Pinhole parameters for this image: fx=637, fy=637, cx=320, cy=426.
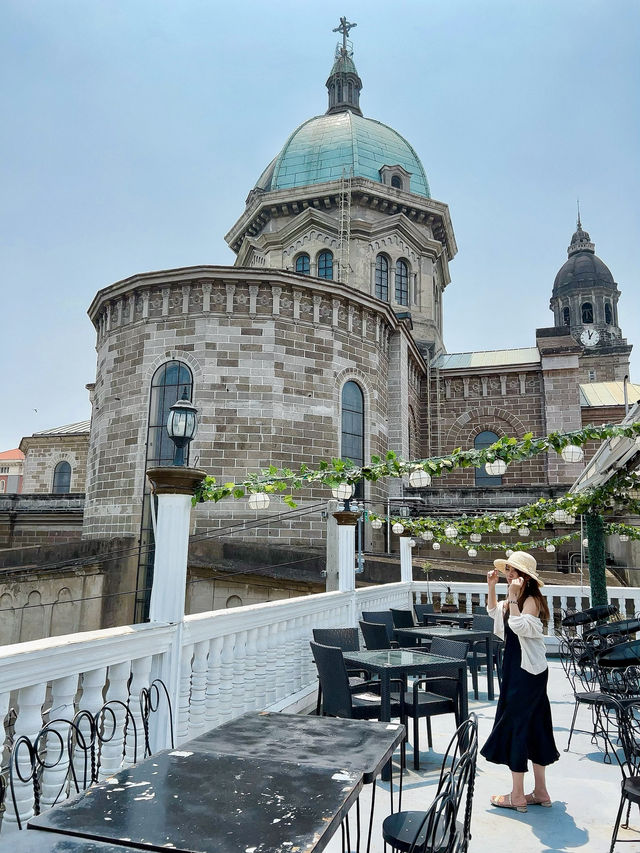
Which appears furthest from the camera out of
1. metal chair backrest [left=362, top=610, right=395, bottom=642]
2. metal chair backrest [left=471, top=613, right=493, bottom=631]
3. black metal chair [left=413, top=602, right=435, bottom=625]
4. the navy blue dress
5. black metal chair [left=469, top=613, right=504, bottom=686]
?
black metal chair [left=413, top=602, right=435, bottom=625]

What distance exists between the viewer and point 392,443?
20062 mm

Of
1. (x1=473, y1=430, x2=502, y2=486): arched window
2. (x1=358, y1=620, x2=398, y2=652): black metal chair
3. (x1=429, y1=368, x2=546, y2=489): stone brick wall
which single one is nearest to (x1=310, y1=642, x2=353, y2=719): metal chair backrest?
(x1=358, y1=620, x2=398, y2=652): black metal chair

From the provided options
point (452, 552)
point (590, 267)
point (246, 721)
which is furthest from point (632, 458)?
point (590, 267)

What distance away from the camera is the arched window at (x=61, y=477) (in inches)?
1293

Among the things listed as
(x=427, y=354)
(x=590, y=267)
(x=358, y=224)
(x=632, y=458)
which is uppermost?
(x=590, y=267)

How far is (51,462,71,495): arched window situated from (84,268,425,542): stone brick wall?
1591 cm

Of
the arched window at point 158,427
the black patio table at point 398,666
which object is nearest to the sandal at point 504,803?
the black patio table at point 398,666

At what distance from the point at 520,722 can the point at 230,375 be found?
13294 millimetres

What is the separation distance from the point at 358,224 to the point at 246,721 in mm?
25013

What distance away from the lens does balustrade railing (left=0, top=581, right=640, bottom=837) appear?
10.5ft

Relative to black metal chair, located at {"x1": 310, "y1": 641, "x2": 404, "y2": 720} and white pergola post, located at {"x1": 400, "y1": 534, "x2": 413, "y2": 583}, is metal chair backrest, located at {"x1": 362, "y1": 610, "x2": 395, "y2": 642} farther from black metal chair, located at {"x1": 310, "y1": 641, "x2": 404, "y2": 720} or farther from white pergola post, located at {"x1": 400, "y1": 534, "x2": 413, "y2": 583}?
white pergola post, located at {"x1": 400, "y1": 534, "x2": 413, "y2": 583}

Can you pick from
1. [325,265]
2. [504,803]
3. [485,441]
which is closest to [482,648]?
[504,803]

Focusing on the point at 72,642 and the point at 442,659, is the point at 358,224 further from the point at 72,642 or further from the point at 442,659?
the point at 72,642

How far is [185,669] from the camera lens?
4.71 metres
